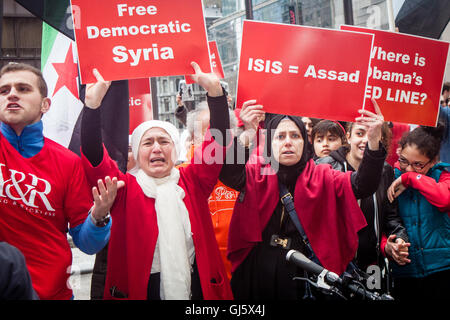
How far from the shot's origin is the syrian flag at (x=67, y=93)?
3.05m

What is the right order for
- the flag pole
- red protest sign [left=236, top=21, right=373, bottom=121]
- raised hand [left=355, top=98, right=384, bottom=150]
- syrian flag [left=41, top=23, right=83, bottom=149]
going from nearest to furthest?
1. raised hand [left=355, top=98, right=384, bottom=150]
2. red protest sign [left=236, top=21, right=373, bottom=121]
3. syrian flag [left=41, top=23, right=83, bottom=149]
4. the flag pole

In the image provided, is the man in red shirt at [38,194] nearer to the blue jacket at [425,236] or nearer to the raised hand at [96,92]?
the raised hand at [96,92]

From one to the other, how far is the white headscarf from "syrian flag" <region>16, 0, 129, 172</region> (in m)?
0.50

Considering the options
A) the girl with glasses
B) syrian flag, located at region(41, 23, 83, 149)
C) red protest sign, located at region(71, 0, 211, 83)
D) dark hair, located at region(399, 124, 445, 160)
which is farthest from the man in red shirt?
dark hair, located at region(399, 124, 445, 160)

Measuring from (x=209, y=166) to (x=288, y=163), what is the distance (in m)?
0.49

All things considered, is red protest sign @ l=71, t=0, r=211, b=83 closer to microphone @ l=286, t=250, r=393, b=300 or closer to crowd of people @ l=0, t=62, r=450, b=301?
crowd of people @ l=0, t=62, r=450, b=301

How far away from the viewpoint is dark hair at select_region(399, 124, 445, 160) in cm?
320

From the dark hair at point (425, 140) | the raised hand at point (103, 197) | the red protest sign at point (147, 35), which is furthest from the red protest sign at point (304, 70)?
the raised hand at point (103, 197)

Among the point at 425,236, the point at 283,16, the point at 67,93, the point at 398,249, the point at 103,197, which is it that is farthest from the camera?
the point at 283,16

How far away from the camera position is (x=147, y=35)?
259cm

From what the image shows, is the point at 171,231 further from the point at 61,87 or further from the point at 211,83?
the point at 61,87

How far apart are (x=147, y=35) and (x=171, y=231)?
1.02 meters

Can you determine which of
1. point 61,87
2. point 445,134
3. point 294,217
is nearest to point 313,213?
point 294,217

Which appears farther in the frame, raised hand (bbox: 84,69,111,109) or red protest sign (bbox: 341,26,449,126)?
red protest sign (bbox: 341,26,449,126)
